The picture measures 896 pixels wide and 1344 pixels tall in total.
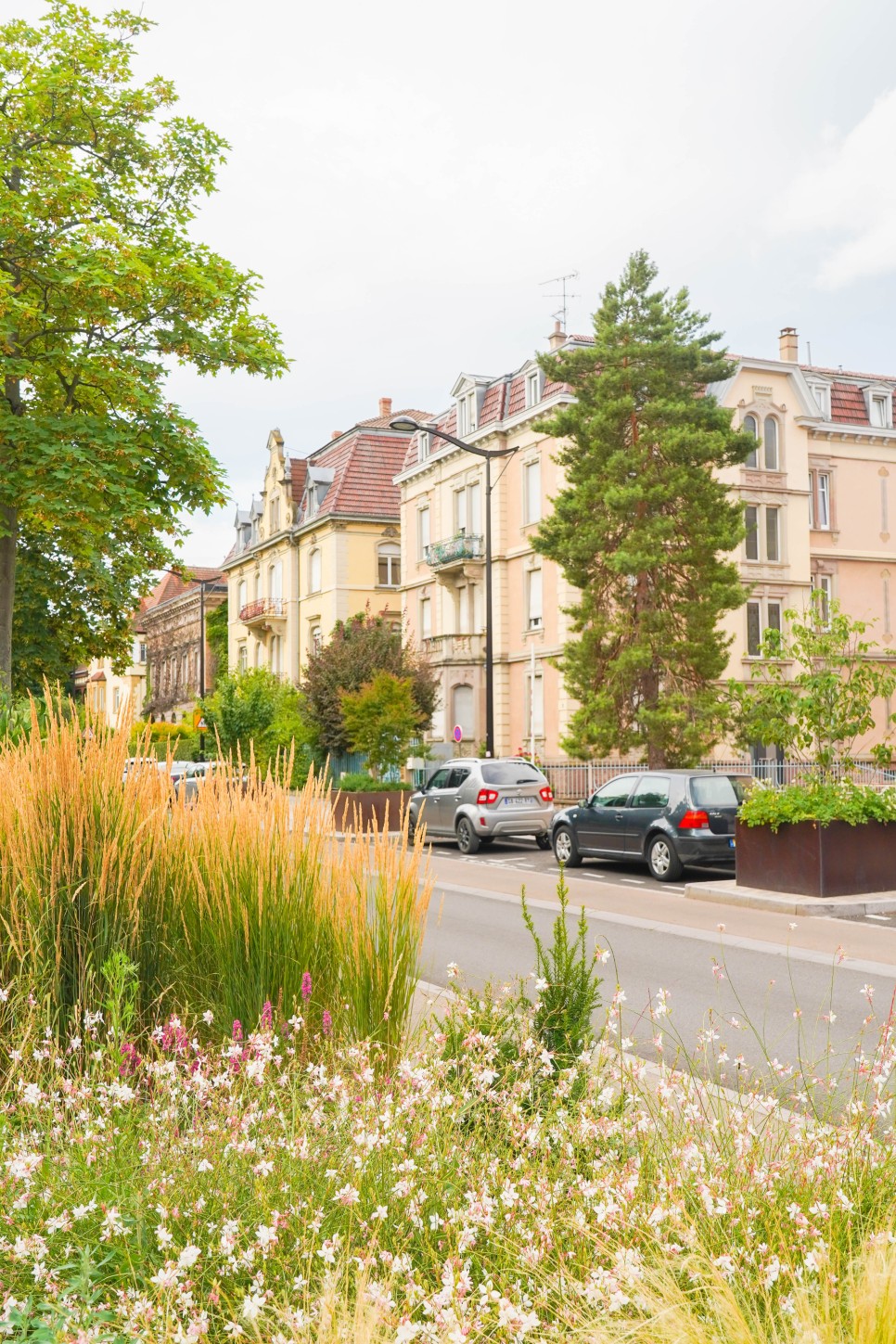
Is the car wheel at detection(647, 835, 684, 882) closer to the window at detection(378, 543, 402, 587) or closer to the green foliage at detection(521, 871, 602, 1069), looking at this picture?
the green foliage at detection(521, 871, 602, 1069)

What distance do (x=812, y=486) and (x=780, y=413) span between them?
319 centimetres

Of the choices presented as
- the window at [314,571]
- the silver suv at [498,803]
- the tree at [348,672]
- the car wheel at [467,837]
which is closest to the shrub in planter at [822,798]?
the silver suv at [498,803]

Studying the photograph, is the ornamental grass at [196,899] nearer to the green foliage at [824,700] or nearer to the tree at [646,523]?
the green foliage at [824,700]

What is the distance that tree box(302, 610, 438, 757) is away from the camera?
3812 cm

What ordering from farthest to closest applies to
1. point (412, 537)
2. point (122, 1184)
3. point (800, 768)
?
point (412, 537) → point (800, 768) → point (122, 1184)

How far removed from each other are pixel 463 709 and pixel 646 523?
16276 millimetres

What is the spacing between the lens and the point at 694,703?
2936cm

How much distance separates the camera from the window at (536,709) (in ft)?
137

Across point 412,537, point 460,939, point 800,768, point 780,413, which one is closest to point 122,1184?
point 460,939

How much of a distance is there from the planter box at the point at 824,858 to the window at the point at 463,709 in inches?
1130

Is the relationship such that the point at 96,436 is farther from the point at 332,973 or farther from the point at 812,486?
the point at 812,486

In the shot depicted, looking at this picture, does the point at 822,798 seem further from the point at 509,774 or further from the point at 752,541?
the point at 752,541

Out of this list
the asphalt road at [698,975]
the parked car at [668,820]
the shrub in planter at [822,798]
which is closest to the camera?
the asphalt road at [698,975]

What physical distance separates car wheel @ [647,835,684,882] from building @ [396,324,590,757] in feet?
65.1
